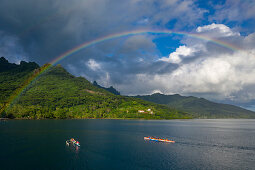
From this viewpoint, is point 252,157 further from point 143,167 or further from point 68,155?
point 68,155

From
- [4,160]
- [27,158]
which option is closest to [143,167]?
[27,158]

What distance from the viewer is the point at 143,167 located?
63.4 m

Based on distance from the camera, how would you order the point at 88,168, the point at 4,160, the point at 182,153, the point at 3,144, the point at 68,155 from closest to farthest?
the point at 88,168 → the point at 4,160 → the point at 68,155 → the point at 182,153 → the point at 3,144

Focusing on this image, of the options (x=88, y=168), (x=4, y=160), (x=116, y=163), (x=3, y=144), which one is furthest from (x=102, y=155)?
(x=3, y=144)

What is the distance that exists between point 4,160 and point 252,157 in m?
103

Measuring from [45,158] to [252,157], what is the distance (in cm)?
8940

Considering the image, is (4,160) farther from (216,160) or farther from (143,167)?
(216,160)

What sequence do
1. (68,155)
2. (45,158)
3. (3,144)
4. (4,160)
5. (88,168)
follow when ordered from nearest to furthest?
(88,168) < (4,160) < (45,158) < (68,155) < (3,144)

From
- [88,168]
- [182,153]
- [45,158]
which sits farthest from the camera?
[182,153]

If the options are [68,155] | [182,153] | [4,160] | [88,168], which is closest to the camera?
[88,168]

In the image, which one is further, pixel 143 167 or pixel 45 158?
pixel 45 158

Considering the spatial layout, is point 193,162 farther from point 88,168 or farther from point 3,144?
point 3,144

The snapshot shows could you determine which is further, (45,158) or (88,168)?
(45,158)

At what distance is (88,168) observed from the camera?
200 ft
